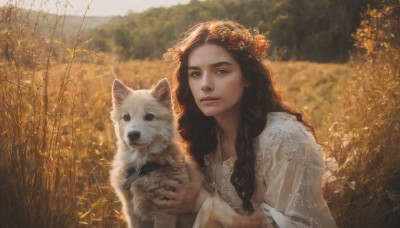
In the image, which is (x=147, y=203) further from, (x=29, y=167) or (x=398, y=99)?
(x=398, y=99)

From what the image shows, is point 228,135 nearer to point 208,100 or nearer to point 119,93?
point 208,100

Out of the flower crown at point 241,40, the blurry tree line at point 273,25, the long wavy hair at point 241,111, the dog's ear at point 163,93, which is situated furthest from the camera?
the blurry tree line at point 273,25

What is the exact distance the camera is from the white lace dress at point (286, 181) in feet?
8.72

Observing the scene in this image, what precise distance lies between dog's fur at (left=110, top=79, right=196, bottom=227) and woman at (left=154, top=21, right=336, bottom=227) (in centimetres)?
9

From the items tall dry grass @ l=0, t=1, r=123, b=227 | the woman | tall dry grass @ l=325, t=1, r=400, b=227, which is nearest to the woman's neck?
the woman

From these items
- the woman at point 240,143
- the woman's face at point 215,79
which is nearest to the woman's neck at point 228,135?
the woman at point 240,143

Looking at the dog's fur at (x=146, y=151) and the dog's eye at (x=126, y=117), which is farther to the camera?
the dog's eye at (x=126, y=117)

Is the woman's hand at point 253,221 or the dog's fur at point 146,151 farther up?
the dog's fur at point 146,151

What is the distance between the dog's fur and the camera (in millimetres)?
2781

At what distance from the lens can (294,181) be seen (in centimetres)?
267

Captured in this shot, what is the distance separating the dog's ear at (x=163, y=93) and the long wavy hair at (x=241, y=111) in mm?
258

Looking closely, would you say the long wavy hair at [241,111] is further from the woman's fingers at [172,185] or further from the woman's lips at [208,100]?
the woman's fingers at [172,185]

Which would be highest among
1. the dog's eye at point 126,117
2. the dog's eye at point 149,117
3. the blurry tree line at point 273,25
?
the blurry tree line at point 273,25

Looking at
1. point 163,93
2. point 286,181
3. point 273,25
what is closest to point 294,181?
point 286,181
